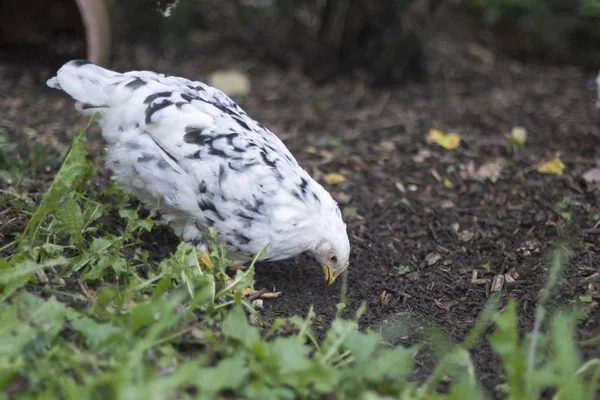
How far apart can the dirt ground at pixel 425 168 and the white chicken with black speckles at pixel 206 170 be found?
310 millimetres

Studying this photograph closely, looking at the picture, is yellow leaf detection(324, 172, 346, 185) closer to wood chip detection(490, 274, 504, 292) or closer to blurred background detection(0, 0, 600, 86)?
wood chip detection(490, 274, 504, 292)

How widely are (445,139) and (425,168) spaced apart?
1.28ft

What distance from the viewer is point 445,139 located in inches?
190

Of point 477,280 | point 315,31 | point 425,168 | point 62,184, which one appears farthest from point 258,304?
point 315,31

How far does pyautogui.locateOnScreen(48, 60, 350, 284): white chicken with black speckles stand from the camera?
10.2 feet

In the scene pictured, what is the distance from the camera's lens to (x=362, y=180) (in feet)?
14.4

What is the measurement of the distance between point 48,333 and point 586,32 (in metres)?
5.69

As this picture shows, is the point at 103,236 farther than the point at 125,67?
No

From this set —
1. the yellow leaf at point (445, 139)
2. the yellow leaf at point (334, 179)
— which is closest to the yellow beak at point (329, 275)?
the yellow leaf at point (334, 179)

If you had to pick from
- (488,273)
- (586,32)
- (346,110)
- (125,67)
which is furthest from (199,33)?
(488,273)

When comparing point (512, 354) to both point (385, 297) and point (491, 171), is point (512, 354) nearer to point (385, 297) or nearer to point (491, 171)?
point (385, 297)

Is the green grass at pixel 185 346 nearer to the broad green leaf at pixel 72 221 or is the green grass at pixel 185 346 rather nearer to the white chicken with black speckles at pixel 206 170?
the broad green leaf at pixel 72 221

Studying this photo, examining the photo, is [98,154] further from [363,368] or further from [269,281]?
[363,368]

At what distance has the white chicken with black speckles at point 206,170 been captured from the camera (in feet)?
10.2
